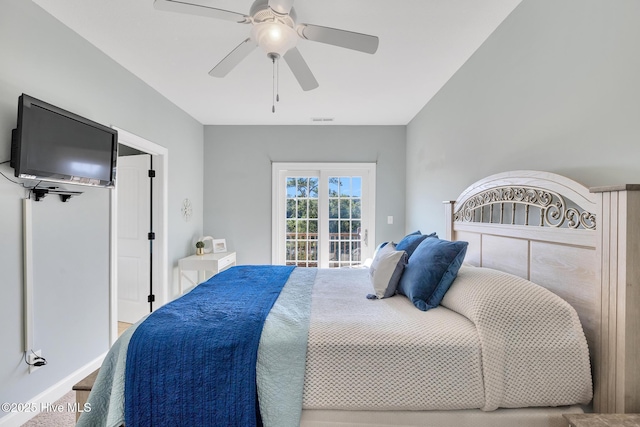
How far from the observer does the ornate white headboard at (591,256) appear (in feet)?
3.41

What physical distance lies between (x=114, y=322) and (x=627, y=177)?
348 centimetres

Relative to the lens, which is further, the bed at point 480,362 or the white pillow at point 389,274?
the white pillow at point 389,274

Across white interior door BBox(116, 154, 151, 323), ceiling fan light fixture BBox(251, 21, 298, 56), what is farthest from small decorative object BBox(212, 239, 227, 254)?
ceiling fan light fixture BBox(251, 21, 298, 56)

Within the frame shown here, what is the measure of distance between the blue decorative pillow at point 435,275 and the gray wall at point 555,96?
651mm

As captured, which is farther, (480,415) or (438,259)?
(438,259)

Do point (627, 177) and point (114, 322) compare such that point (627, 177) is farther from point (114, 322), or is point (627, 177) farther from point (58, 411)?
point (114, 322)

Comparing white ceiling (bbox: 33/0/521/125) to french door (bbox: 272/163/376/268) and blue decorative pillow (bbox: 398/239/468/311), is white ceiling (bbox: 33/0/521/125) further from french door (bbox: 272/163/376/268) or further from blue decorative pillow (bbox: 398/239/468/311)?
blue decorative pillow (bbox: 398/239/468/311)

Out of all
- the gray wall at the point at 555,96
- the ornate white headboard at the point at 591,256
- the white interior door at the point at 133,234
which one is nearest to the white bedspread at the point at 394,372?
the ornate white headboard at the point at 591,256

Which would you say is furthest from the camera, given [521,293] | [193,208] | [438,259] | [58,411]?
[193,208]

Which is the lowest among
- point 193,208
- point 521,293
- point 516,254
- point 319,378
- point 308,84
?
point 319,378

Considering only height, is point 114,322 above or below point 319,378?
below

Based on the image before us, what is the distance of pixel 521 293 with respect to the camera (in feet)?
4.09

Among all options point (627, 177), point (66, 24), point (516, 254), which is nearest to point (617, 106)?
point (627, 177)

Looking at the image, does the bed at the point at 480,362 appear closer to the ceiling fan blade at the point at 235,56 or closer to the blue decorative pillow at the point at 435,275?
the blue decorative pillow at the point at 435,275
